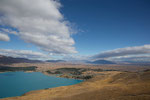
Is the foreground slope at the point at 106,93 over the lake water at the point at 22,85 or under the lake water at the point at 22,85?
over

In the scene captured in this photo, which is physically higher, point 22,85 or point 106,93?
point 106,93

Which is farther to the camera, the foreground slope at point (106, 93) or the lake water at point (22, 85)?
the lake water at point (22, 85)

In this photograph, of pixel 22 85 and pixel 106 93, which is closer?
pixel 106 93

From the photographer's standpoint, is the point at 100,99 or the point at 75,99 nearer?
the point at 100,99

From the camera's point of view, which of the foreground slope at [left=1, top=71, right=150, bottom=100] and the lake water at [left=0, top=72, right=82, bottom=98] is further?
the lake water at [left=0, top=72, right=82, bottom=98]

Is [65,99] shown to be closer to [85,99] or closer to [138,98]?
[85,99]

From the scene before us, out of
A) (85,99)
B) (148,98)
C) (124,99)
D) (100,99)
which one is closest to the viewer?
(148,98)

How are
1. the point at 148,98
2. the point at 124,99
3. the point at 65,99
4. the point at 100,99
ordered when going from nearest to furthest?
the point at 148,98
the point at 124,99
the point at 100,99
the point at 65,99

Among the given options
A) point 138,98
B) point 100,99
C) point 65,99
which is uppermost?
point 138,98

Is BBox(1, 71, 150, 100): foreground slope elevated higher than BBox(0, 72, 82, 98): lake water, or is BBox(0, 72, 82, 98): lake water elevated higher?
BBox(1, 71, 150, 100): foreground slope

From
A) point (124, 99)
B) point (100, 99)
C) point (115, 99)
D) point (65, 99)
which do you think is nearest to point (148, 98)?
point (124, 99)

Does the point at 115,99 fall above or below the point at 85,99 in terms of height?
above
